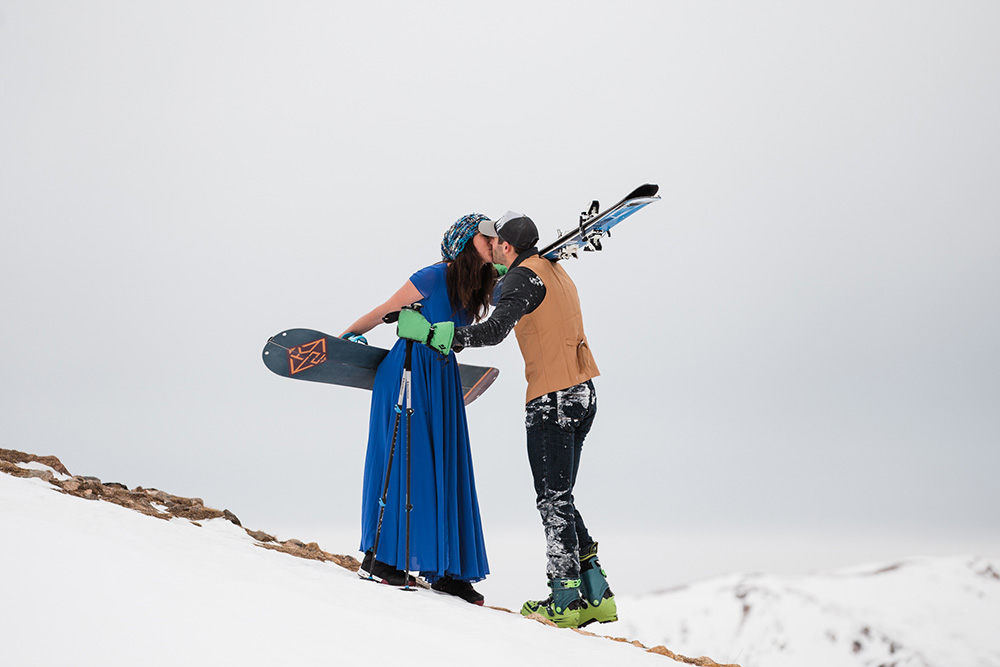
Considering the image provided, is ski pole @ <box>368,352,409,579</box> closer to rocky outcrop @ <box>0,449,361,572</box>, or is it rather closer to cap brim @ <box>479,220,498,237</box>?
rocky outcrop @ <box>0,449,361,572</box>

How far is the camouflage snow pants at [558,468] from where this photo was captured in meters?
3.20

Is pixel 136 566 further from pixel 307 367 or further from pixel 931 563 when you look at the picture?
pixel 931 563

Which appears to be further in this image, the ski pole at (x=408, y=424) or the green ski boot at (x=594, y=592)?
the green ski boot at (x=594, y=592)

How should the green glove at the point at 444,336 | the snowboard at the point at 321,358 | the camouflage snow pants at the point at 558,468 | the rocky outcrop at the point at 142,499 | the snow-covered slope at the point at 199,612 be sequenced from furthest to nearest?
the rocky outcrop at the point at 142,499 → the snowboard at the point at 321,358 → the camouflage snow pants at the point at 558,468 → the green glove at the point at 444,336 → the snow-covered slope at the point at 199,612

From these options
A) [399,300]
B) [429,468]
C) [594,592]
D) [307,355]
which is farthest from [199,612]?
[594,592]

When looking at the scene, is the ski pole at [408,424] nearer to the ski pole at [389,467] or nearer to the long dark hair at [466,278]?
the ski pole at [389,467]

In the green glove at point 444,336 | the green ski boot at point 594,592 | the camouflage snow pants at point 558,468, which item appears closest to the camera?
the green glove at point 444,336

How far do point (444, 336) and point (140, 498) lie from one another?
2.16 m

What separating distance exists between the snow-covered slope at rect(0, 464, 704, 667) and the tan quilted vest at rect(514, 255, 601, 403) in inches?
37.6

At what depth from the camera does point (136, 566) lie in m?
2.31

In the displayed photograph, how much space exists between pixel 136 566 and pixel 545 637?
1.37 meters

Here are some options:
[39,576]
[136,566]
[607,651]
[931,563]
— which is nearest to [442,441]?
[607,651]

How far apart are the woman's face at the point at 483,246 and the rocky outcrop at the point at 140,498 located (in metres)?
1.60

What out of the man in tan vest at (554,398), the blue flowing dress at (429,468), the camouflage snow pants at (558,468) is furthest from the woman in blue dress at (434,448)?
the camouflage snow pants at (558,468)
